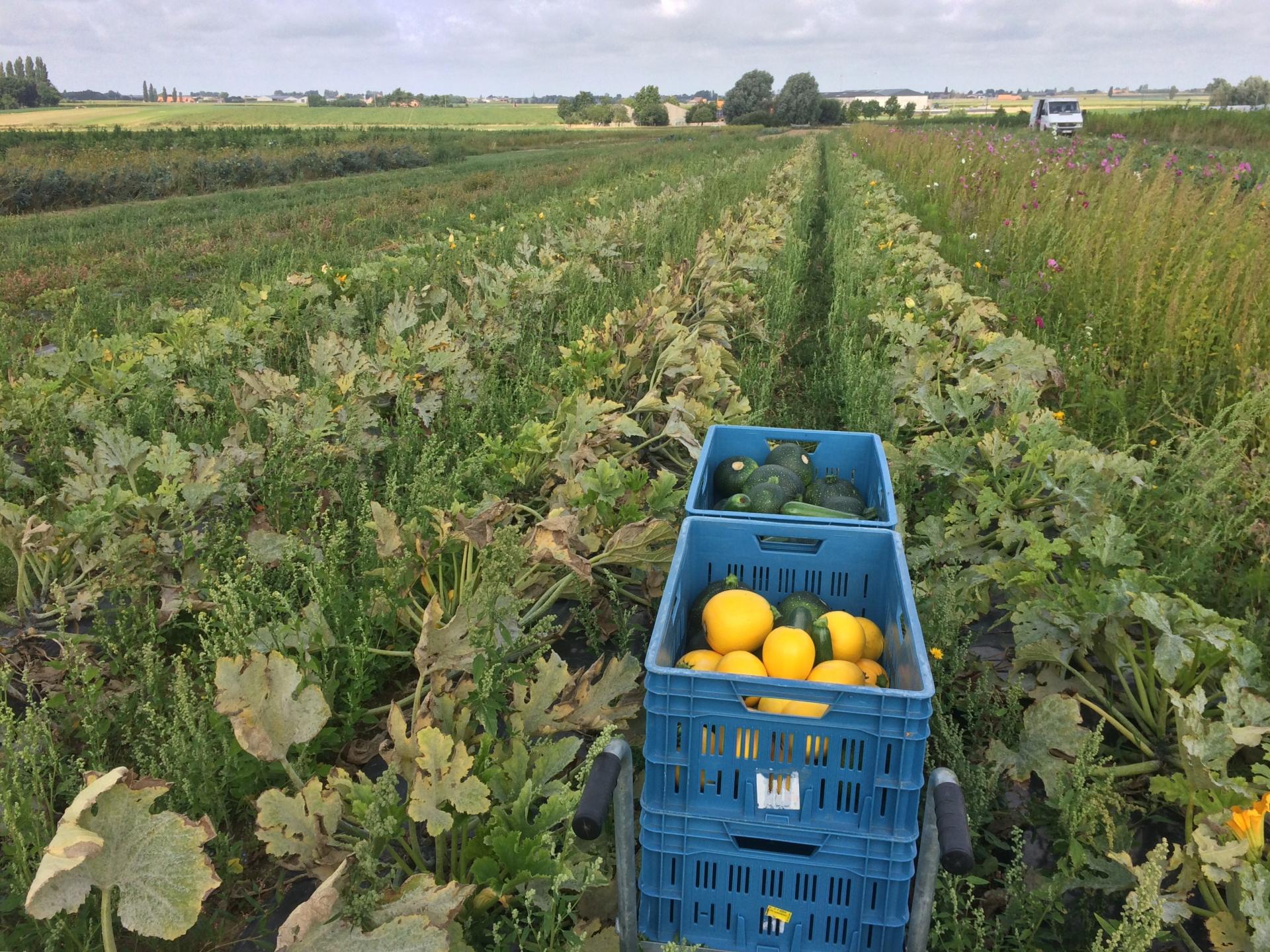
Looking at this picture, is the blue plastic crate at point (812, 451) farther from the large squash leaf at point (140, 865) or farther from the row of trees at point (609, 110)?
the row of trees at point (609, 110)

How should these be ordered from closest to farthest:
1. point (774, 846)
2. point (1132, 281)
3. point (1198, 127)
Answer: point (774, 846)
point (1132, 281)
point (1198, 127)

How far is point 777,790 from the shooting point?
170 cm

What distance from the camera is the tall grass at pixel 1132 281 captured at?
16.1 ft

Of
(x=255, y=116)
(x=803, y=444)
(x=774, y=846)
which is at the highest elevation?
(x=255, y=116)

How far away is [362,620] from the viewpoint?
2504 millimetres

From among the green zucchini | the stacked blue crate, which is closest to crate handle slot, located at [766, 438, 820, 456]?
the green zucchini

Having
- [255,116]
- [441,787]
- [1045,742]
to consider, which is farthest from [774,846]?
[255,116]

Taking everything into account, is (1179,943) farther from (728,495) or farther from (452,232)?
(452,232)

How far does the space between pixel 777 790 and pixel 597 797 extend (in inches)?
15.5

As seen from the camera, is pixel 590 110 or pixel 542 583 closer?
pixel 542 583

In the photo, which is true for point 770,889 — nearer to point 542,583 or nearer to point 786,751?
point 786,751

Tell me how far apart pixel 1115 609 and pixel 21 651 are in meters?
3.33

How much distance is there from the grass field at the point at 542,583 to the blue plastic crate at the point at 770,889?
4cm

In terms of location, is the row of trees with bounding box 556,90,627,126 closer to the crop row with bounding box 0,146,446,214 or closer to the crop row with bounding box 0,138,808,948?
the crop row with bounding box 0,146,446,214
